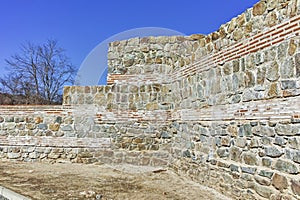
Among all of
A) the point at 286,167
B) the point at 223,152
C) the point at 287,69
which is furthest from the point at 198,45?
the point at 286,167

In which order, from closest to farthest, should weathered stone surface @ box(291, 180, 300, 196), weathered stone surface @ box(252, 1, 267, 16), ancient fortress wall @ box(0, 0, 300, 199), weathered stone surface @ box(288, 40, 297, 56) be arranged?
weathered stone surface @ box(291, 180, 300, 196), weathered stone surface @ box(288, 40, 297, 56), ancient fortress wall @ box(0, 0, 300, 199), weathered stone surface @ box(252, 1, 267, 16)

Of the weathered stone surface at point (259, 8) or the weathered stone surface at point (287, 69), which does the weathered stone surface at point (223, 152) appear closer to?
the weathered stone surface at point (287, 69)

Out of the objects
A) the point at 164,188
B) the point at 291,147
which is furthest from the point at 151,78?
the point at 291,147

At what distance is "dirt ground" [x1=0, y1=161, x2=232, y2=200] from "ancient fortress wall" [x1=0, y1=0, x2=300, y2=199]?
0.30m

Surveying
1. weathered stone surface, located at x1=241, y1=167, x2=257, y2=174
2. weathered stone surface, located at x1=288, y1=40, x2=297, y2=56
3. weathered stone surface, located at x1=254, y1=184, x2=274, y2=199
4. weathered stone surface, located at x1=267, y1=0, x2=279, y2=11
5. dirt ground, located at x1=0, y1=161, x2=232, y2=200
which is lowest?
dirt ground, located at x1=0, y1=161, x2=232, y2=200

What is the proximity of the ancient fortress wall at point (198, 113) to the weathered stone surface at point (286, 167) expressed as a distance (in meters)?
0.01

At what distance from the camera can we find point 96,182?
5.98 m

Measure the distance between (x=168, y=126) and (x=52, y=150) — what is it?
3.51m

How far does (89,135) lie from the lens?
26.1ft

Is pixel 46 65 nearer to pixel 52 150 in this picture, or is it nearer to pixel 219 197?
pixel 52 150

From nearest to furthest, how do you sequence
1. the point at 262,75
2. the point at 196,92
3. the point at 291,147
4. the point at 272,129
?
the point at 291,147 → the point at 272,129 → the point at 262,75 → the point at 196,92

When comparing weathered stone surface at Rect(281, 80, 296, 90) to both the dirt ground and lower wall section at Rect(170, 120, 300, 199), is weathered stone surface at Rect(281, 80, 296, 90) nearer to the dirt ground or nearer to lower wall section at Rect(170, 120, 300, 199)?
lower wall section at Rect(170, 120, 300, 199)

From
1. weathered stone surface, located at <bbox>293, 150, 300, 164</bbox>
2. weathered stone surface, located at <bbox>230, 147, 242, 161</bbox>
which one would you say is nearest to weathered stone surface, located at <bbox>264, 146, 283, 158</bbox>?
weathered stone surface, located at <bbox>293, 150, 300, 164</bbox>

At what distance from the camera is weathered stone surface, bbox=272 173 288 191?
359 cm
